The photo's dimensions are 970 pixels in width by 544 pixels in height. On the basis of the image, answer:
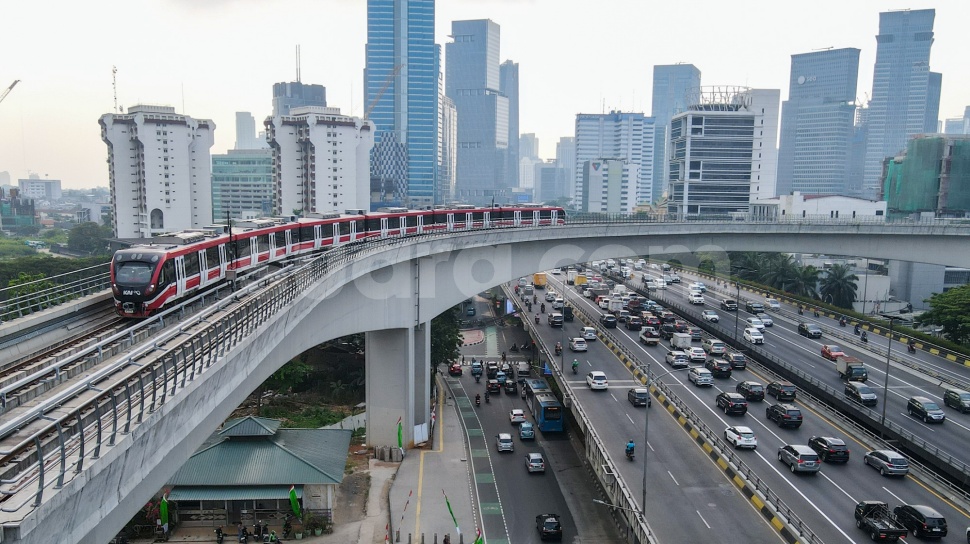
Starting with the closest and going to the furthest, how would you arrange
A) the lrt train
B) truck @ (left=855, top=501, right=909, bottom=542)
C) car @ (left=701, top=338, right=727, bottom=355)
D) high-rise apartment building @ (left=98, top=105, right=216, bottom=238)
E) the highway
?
the lrt train → truck @ (left=855, top=501, right=909, bottom=542) → the highway → car @ (left=701, top=338, right=727, bottom=355) → high-rise apartment building @ (left=98, top=105, right=216, bottom=238)

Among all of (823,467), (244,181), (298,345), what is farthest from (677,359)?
(244,181)

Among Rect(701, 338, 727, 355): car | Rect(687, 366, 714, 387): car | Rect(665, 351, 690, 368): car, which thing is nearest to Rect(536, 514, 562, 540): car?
Rect(687, 366, 714, 387): car

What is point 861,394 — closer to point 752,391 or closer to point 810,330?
point 752,391

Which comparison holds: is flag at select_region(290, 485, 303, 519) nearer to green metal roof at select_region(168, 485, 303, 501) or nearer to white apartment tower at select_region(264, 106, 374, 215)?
green metal roof at select_region(168, 485, 303, 501)

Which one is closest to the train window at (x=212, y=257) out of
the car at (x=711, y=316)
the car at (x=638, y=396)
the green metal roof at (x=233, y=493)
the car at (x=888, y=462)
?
the green metal roof at (x=233, y=493)

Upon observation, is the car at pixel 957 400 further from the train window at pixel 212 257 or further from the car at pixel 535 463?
the train window at pixel 212 257

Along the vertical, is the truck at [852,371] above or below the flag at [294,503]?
above
